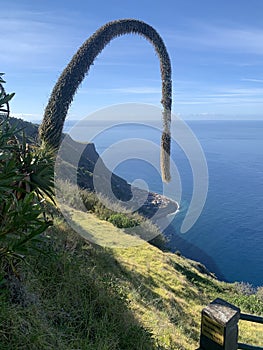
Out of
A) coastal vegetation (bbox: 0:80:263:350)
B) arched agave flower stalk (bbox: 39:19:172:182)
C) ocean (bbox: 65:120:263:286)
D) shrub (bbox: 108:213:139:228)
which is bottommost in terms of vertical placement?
ocean (bbox: 65:120:263:286)

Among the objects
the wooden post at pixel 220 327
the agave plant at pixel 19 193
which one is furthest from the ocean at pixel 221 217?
the wooden post at pixel 220 327

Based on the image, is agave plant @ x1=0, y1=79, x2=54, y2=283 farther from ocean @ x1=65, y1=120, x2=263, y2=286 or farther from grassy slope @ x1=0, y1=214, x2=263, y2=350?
ocean @ x1=65, y1=120, x2=263, y2=286

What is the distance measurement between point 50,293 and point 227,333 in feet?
5.74

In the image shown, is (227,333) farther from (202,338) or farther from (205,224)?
(205,224)

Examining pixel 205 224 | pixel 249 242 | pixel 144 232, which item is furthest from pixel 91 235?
pixel 205 224

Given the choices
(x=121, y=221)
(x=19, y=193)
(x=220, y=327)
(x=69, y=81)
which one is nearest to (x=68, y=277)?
(x=19, y=193)

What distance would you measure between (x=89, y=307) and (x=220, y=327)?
1329 mm

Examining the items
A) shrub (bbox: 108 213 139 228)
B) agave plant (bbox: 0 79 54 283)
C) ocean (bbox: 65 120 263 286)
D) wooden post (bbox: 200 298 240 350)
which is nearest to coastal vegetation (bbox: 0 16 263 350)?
agave plant (bbox: 0 79 54 283)

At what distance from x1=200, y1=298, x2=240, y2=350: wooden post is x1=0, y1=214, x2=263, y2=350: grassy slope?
62 cm

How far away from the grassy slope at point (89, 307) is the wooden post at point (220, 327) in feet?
2.02

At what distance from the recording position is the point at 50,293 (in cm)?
338

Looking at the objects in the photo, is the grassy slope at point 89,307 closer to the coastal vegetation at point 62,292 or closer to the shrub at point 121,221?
the coastal vegetation at point 62,292

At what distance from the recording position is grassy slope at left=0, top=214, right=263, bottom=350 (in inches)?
103

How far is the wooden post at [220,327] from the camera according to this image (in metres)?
2.59
